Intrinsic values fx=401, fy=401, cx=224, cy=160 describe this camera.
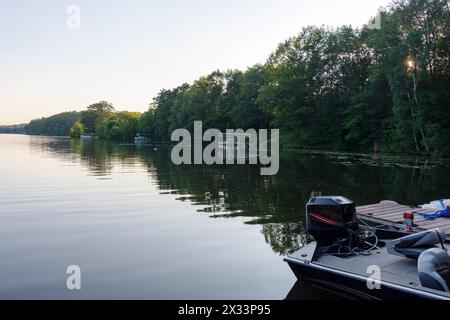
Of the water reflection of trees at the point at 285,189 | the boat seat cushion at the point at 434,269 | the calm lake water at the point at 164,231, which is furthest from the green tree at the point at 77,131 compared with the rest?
the boat seat cushion at the point at 434,269

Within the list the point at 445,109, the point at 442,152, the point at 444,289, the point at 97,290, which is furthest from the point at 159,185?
the point at 445,109

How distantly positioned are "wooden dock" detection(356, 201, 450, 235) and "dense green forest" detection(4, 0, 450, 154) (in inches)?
1096

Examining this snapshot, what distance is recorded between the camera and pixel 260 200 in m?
15.4

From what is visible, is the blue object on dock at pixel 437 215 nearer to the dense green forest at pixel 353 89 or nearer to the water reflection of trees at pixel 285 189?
the water reflection of trees at pixel 285 189

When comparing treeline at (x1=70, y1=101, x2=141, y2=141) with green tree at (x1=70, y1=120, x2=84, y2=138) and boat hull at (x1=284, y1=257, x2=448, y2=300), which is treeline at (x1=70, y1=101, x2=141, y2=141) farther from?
boat hull at (x1=284, y1=257, x2=448, y2=300)

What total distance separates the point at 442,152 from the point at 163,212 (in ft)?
100

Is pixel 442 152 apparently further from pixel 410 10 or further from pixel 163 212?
pixel 163 212

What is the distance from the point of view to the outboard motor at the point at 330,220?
7344mm

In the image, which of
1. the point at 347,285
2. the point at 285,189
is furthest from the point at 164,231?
the point at 285,189

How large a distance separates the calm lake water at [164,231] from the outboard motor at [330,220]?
3.27ft

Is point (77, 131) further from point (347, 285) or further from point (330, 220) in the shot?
point (347, 285)

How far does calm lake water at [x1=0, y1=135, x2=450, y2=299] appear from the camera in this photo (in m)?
7.11

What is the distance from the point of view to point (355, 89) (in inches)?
2005
